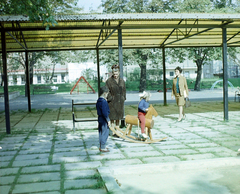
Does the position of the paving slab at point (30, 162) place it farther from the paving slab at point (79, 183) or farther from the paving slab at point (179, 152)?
the paving slab at point (179, 152)

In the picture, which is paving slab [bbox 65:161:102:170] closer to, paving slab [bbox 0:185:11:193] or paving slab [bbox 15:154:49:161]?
paving slab [bbox 15:154:49:161]

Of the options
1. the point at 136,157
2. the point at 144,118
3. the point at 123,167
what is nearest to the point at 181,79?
the point at 144,118

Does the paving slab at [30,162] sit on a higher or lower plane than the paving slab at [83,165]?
lower

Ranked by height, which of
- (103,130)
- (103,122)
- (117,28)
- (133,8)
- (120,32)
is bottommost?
(103,130)

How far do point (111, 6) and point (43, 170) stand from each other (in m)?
28.7

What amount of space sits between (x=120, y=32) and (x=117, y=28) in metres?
0.17

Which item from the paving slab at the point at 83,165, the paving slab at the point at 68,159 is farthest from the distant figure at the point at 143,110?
the paving slab at the point at 83,165

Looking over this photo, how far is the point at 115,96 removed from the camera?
768 cm

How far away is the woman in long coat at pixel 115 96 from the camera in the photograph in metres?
7.59

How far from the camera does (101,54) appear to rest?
32.0 metres

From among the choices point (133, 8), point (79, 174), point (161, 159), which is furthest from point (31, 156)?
point (133, 8)

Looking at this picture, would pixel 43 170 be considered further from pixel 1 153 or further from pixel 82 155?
pixel 1 153

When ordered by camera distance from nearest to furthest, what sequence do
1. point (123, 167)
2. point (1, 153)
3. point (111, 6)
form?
point (123, 167) < point (1, 153) < point (111, 6)

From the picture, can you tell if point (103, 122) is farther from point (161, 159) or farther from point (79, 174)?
point (79, 174)
